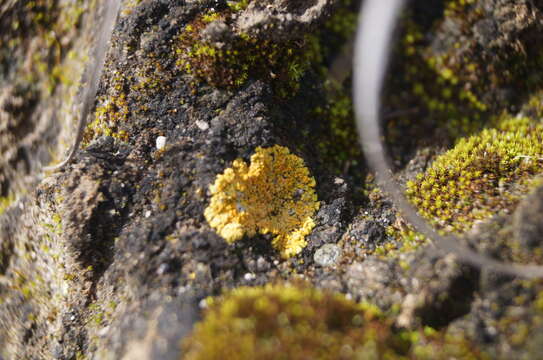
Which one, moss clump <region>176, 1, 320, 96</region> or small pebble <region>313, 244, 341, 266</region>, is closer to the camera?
small pebble <region>313, 244, 341, 266</region>

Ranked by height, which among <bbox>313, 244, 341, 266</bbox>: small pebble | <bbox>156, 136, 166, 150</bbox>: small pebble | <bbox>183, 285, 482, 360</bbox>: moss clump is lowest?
<bbox>183, 285, 482, 360</bbox>: moss clump

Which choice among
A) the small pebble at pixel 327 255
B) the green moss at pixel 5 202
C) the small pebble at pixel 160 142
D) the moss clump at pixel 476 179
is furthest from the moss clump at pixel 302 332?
the green moss at pixel 5 202

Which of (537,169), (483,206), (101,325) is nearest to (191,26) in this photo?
(101,325)

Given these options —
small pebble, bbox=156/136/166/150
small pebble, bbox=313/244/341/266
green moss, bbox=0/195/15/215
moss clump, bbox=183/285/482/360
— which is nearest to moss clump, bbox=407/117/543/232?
small pebble, bbox=313/244/341/266

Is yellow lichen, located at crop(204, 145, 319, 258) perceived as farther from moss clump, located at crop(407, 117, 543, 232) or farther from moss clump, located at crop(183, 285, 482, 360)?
moss clump, located at crop(407, 117, 543, 232)

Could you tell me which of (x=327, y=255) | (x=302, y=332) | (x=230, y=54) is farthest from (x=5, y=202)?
(x=302, y=332)

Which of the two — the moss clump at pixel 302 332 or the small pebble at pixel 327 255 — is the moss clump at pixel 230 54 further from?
the moss clump at pixel 302 332

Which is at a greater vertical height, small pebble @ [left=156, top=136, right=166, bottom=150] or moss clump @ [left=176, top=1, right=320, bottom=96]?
moss clump @ [left=176, top=1, right=320, bottom=96]
